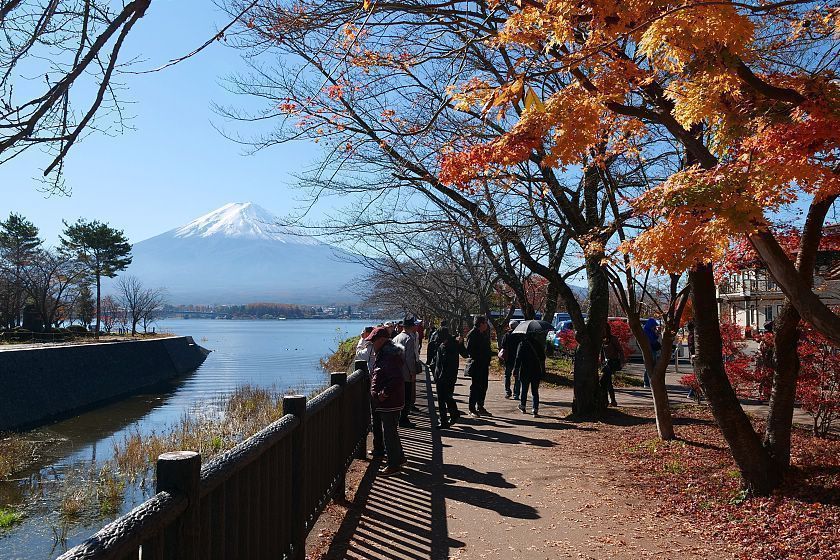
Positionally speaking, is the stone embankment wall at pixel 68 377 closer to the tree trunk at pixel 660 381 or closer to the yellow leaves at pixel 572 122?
the tree trunk at pixel 660 381

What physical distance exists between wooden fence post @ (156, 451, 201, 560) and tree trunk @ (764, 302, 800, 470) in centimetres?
628

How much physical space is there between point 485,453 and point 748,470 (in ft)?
12.4

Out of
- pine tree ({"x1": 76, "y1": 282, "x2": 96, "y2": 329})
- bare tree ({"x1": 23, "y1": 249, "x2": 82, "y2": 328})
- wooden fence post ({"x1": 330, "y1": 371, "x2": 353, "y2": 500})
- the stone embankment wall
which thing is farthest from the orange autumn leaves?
pine tree ({"x1": 76, "y1": 282, "x2": 96, "y2": 329})

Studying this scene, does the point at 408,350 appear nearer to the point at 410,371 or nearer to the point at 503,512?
the point at 410,371

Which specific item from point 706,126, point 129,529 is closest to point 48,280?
point 706,126

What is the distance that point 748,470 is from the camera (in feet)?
21.9

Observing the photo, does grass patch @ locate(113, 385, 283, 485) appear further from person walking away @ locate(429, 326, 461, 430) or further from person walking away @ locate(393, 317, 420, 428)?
person walking away @ locate(429, 326, 461, 430)

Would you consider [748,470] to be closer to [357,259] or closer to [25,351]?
[357,259]

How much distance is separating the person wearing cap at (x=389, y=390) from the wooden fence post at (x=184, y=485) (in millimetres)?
5237

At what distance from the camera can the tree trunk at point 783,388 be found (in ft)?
22.5

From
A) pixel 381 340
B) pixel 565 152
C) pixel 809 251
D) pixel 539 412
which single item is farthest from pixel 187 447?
pixel 809 251

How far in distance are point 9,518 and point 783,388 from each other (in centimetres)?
1236

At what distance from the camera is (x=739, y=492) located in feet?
22.1

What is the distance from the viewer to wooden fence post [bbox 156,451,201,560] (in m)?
2.64
